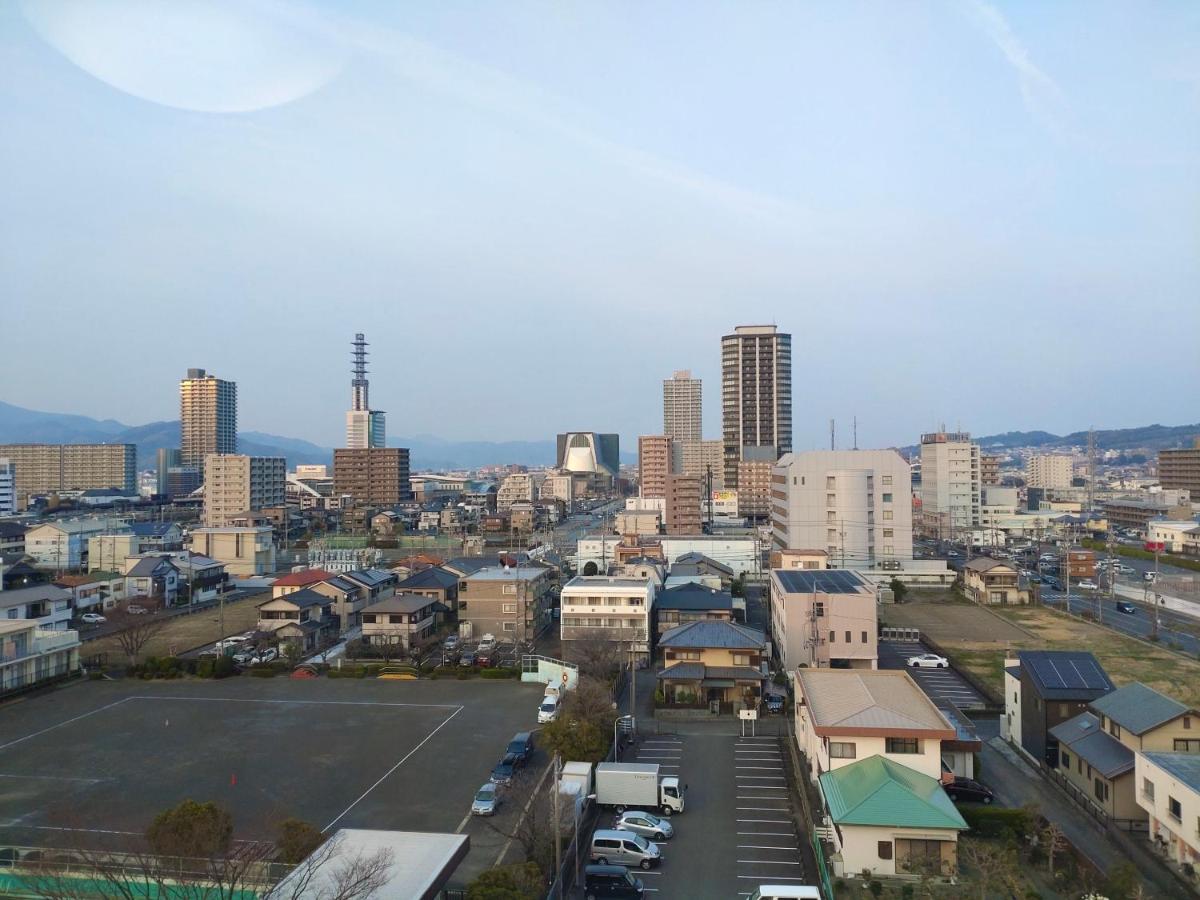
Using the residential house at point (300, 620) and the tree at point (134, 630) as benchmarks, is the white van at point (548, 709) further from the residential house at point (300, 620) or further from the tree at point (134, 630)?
the tree at point (134, 630)

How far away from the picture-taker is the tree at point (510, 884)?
5652 millimetres

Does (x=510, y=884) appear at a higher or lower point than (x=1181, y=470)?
lower

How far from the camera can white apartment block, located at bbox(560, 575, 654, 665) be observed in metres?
15.0

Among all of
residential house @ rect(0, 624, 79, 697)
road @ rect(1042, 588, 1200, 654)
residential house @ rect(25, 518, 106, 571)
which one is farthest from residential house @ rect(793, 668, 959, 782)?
residential house @ rect(25, 518, 106, 571)

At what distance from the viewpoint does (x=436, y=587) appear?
1881cm

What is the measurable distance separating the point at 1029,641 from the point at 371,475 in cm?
5031

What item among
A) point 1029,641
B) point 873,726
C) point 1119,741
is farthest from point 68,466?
point 1119,741

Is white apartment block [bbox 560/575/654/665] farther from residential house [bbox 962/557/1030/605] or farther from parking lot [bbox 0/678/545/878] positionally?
residential house [bbox 962/557/1030/605]

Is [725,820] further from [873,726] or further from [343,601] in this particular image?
[343,601]

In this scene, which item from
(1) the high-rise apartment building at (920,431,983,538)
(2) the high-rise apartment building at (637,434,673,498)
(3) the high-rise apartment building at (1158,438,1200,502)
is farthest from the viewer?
(2) the high-rise apartment building at (637,434,673,498)

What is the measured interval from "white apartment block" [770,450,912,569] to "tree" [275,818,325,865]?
21350 millimetres

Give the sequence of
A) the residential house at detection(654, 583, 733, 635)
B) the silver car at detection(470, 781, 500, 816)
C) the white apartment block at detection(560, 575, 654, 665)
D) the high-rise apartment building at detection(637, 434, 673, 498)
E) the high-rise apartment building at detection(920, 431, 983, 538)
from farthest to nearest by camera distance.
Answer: the high-rise apartment building at detection(637, 434, 673, 498), the high-rise apartment building at detection(920, 431, 983, 538), the residential house at detection(654, 583, 733, 635), the white apartment block at detection(560, 575, 654, 665), the silver car at detection(470, 781, 500, 816)

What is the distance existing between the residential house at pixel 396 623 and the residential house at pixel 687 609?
4.97m

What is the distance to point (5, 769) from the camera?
31.3ft
